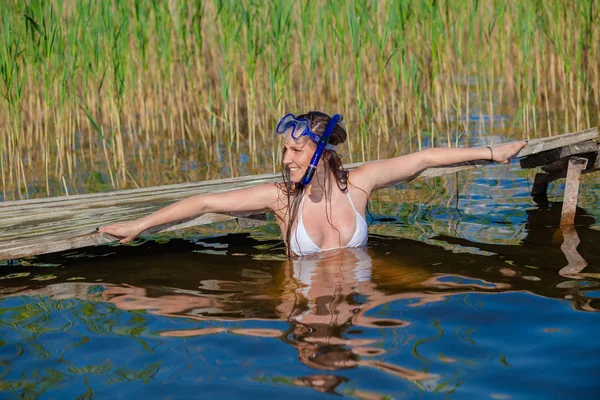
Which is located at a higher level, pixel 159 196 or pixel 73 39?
pixel 73 39

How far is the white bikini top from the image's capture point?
4188 millimetres

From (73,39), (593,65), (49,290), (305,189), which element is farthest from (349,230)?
(593,65)

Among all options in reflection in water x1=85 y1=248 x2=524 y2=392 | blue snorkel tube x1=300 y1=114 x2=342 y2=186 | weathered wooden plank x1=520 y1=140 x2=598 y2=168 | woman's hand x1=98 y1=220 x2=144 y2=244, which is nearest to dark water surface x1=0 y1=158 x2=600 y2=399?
reflection in water x1=85 y1=248 x2=524 y2=392

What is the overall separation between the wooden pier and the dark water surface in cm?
22

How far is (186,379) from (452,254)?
2005mm

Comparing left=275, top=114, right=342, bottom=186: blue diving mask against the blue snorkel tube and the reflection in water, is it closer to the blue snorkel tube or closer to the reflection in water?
the blue snorkel tube

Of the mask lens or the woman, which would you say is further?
the woman

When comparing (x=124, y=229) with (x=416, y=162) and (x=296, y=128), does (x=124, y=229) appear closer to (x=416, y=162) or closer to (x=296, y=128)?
(x=296, y=128)

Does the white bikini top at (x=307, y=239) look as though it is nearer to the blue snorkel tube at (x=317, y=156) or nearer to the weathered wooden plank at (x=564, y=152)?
the blue snorkel tube at (x=317, y=156)

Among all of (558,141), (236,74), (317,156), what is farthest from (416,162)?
(236,74)

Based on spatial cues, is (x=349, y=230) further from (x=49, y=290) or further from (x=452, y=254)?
(x=49, y=290)

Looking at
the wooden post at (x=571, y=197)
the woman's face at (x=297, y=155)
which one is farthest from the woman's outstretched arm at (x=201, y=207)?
the wooden post at (x=571, y=197)

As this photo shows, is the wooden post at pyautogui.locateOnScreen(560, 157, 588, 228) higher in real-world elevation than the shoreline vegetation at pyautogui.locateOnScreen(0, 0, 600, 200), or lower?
lower

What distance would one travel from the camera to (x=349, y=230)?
4.25 metres
